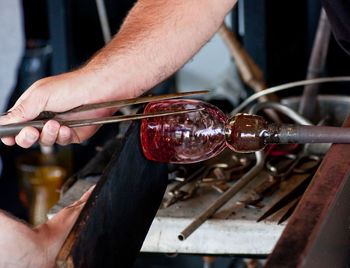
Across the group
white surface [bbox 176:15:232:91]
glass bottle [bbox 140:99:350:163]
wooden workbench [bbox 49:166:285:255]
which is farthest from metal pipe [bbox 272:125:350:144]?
white surface [bbox 176:15:232:91]

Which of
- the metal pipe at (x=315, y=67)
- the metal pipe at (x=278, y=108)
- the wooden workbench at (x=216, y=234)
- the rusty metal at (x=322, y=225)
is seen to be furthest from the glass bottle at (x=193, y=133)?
the metal pipe at (x=315, y=67)

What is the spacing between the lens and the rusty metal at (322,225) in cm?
54

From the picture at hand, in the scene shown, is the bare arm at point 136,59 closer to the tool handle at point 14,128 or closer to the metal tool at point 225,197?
the tool handle at point 14,128

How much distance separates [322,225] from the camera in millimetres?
585

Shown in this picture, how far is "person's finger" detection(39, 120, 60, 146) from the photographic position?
0.86 metres

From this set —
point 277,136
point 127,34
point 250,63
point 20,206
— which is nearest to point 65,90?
point 127,34

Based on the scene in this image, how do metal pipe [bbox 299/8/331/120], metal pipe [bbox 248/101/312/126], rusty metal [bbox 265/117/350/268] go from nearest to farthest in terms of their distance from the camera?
1. rusty metal [bbox 265/117/350/268]
2. metal pipe [bbox 248/101/312/126]
3. metal pipe [bbox 299/8/331/120]

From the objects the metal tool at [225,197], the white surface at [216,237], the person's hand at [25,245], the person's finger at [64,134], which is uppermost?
the person's finger at [64,134]

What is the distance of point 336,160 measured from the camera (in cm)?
73

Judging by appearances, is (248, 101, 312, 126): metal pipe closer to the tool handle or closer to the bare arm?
the bare arm

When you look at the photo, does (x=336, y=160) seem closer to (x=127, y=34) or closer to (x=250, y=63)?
(x=127, y=34)

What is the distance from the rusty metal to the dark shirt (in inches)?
12.7

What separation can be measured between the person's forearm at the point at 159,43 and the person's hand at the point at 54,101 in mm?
43

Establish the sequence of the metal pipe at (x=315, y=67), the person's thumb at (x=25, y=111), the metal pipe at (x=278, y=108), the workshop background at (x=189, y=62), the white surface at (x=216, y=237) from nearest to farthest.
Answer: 1. the person's thumb at (x=25, y=111)
2. the white surface at (x=216, y=237)
3. the metal pipe at (x=278, y=108)
4. the metal pipe at (x=315, y=67)
5. the workshop background at (x=189, y=62)
